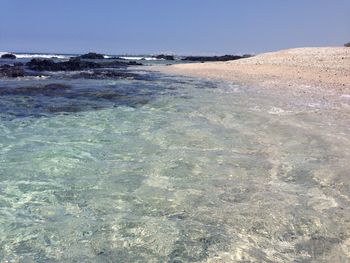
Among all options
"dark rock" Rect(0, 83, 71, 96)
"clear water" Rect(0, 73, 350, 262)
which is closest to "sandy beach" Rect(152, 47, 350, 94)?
"dark rock" Rect(0, 83, 71, 96)

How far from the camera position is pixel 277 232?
12.1 ft

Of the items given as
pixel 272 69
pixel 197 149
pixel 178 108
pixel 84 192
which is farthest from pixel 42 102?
pixel 272 69

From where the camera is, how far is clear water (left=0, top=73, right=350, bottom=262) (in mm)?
3404

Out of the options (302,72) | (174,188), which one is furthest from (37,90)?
(302,72)

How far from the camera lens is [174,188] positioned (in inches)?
188

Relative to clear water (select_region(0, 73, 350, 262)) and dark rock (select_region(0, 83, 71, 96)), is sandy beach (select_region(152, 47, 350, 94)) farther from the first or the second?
clear water (select_region(0, 73, 350, 262))

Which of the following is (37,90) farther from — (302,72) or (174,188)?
(302,72)

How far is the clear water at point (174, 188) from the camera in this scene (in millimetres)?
3404

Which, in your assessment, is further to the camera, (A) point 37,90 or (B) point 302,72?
(B) point 302,72

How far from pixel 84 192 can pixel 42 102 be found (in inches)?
317

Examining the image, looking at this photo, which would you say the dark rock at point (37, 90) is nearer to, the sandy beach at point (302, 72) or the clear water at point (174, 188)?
the clear water at point (174, 188)

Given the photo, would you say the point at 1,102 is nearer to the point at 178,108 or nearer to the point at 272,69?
the point at 178,108

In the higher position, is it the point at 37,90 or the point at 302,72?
the point at 302,72

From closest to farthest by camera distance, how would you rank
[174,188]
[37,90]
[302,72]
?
[174,188] → [37,90] → [302,72]
